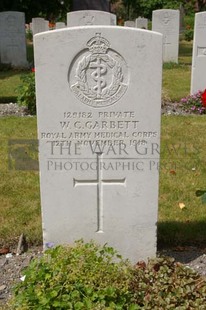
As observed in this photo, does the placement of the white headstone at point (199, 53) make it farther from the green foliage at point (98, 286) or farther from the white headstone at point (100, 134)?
the green foliage at point (98, 286)

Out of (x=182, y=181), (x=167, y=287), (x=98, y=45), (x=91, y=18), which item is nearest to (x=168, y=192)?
(x=182, y=181)

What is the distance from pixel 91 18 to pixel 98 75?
8.10 meters

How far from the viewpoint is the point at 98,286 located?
253 cm

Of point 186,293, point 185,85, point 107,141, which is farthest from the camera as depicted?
point 185,85

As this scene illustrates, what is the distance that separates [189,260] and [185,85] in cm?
774

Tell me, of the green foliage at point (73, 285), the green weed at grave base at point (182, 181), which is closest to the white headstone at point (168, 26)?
the green weed at grave base at point (182, 181)

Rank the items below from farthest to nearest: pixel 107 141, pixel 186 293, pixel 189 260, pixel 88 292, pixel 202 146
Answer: pixel 202 146 < pixel 189 260 < pixel 107 141 < pixel 186 293 < pixel 88 292

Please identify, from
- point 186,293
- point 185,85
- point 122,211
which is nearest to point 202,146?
point 122,211

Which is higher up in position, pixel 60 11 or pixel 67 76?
pixel 60 11

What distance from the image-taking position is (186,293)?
2590 millimetres

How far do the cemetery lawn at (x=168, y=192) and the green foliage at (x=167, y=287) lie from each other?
81cm

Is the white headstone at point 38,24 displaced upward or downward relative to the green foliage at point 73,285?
upward

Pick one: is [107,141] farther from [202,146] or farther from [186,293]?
[202,146]

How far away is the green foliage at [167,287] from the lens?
2541 millimetres
